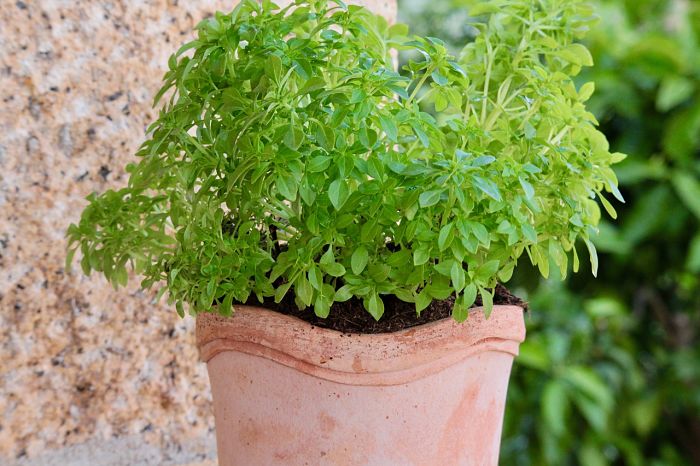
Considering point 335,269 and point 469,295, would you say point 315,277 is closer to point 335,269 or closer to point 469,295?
point 335,269

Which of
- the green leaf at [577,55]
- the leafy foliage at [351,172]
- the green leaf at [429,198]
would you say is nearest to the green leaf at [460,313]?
the leafy foliage at [351,172]

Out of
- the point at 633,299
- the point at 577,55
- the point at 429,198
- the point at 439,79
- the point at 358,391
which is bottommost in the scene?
the point at 358,391

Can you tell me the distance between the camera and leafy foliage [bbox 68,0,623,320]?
67cm

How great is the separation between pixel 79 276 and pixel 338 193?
555 millimetres

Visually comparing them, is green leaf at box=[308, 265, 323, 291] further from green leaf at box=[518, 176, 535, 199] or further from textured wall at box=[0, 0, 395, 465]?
textured wall at box=[0, 0, 395, 465]

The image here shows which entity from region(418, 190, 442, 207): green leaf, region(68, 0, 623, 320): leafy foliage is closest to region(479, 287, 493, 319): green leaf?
region(68, 0, 623, 320): leafy foliage

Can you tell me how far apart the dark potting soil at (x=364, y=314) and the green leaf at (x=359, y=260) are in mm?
71

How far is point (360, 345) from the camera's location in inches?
27.5

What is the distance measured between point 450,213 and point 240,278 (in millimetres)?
203

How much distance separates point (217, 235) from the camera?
0.73m

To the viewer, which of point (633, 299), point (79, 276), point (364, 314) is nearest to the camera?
point (364, 314)

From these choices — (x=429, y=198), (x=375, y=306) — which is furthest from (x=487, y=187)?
(x=375, y=306)

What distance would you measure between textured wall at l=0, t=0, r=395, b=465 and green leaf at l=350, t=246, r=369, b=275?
0.53 metres

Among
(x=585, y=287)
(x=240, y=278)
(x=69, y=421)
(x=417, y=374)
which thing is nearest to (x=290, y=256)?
(x=240, y=278)
